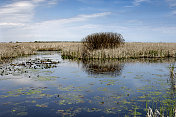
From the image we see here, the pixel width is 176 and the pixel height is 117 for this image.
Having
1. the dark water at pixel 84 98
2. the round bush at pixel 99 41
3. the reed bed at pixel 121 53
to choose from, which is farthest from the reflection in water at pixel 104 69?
the round bush at pixel 99 41

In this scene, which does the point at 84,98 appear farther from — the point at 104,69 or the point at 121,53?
the point at 121,53

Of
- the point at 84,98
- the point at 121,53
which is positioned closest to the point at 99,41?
the point at 121,53

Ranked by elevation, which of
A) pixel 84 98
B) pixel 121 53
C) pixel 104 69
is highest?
pixel 121 53

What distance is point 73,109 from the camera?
811 cm

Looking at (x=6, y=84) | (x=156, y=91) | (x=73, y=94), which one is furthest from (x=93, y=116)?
(x=6, y=84)

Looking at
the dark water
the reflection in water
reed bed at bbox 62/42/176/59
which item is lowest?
the dark water

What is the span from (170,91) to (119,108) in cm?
406

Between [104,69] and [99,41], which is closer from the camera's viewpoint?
[104,69]

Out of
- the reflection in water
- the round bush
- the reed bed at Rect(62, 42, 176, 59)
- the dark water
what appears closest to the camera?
the dark water

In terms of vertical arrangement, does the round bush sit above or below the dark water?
above

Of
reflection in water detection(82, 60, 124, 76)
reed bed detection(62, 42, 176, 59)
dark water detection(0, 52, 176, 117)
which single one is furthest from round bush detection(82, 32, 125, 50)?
dark water detection(0, 52, 176, 117)

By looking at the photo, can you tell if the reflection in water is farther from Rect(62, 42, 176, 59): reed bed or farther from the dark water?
Rect(62, 42, 176, 59): reed bed

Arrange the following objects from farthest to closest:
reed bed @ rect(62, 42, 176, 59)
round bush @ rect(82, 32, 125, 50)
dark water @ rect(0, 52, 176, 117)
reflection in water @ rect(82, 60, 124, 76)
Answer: round bush @ rect(82, 32, 125, 50), reed bed @ rect(62, 42, 176, 59), reflection in water @ rect(82, 60, 124, 76), dark water @ rect(0, 52, 176, 117)

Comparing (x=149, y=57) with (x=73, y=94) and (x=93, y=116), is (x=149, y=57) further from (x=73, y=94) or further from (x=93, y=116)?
(x=93, y=116)
